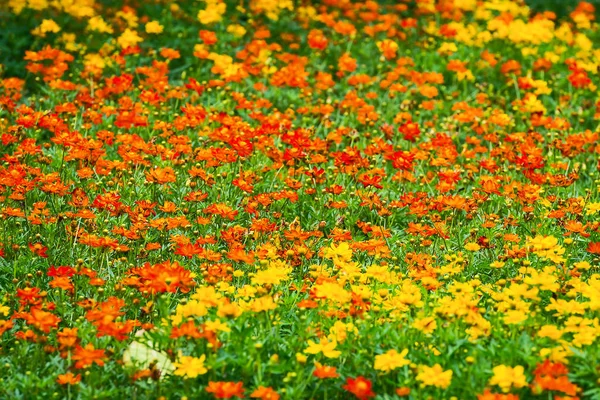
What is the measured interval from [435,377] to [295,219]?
1591mm

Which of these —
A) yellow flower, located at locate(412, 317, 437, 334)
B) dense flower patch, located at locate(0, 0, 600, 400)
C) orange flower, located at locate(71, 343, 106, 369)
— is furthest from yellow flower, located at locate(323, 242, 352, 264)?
orange flower, located at locate(71, 343, 106, 369)

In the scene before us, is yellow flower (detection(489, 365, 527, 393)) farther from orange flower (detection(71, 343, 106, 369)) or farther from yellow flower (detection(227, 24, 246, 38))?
yellow flower (detection(227, 24, 246, 38))

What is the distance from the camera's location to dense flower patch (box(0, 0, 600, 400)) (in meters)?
3.75

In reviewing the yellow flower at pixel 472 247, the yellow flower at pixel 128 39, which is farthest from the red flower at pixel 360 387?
the yellow flower at pixel 128 39

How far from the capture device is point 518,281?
4.39 meters

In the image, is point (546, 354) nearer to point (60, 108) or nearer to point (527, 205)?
point (527, 205)

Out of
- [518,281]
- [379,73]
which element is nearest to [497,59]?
[379,73]

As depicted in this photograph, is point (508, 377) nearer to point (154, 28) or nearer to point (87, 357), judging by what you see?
point (87, 357)

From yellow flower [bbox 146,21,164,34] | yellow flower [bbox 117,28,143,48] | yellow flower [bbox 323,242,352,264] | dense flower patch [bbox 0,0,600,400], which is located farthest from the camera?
yellow flower [bbox 146,21,164,34]

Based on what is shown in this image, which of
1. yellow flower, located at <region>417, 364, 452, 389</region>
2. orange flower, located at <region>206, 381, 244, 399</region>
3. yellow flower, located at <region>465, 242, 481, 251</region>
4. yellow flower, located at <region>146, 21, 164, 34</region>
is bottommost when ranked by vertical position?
orange flower, located at <region>206, 381, 244, 399</region>

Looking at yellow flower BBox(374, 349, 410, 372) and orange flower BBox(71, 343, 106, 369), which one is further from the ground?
yellow flower BBox(374, 349, 410, 372)

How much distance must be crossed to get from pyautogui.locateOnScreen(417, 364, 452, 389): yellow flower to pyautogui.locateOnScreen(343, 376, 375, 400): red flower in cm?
20

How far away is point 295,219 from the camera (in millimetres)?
4895

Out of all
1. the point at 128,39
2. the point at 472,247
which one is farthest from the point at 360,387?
the point at 128,39
